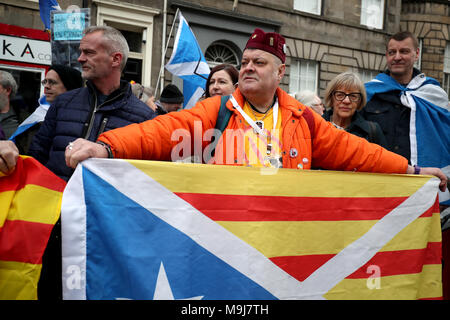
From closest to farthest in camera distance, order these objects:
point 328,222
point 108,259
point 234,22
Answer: point 108,259, point 328,222, point 234,22

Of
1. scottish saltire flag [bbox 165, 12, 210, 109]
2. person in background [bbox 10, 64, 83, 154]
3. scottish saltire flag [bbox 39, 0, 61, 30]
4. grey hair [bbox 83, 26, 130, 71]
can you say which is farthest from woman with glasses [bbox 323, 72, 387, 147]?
scottish saltire flag [bbox 39, 0, 61, 30]

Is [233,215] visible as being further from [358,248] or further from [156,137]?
[358,248]

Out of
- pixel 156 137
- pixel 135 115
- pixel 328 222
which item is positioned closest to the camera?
pixel 156 137

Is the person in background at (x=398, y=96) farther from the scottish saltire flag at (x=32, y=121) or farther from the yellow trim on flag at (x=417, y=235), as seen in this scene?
the scottish saltire flag at (x=32, y=121)

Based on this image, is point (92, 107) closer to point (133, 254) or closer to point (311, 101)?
point (133, 254)

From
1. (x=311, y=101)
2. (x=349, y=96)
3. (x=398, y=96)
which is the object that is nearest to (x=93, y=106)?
(x=349, y=96)

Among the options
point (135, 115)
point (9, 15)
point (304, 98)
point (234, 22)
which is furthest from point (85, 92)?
point (234, 22)

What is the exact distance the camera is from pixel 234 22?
14727 millimetres

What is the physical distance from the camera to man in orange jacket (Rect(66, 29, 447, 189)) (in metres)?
2.69

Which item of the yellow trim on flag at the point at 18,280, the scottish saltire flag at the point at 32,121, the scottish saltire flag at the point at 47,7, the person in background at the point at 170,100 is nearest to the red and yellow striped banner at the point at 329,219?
the yellow trim on flag at the point at 18,280

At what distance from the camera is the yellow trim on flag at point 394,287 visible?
2.82m

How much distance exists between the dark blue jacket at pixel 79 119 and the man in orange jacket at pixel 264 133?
2.20 ft

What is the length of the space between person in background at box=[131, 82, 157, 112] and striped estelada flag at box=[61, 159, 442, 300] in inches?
138
